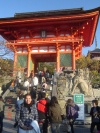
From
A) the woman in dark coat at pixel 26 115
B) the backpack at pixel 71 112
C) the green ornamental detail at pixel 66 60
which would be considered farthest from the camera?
the green ornamental detail at pixel 66 60

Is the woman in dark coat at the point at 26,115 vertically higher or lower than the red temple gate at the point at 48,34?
lower

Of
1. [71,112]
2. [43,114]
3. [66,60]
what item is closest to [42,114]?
[43,114]

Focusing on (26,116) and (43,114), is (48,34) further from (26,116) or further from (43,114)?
(26,116)

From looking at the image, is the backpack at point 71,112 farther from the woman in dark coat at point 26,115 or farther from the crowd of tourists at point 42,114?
the woman in dark coat at point 26,115

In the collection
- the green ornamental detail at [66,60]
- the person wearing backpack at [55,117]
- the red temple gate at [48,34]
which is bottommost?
the person wearing backpack at [55,117]

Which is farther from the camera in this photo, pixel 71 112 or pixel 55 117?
pixel 71 112

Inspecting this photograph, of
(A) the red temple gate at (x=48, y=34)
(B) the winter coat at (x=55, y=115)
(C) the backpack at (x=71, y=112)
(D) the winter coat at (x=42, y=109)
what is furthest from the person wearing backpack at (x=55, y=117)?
(A) the red temple gate at (x=48, y=34)

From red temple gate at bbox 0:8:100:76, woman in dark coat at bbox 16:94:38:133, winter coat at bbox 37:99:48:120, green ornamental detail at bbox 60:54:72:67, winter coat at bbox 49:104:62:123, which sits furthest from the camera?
green ornamental detail at bbox 60:54:72:67

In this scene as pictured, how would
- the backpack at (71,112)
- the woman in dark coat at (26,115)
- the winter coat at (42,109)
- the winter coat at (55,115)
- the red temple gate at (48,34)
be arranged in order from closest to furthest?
the woman in dark coat at (26,115) → the winter coat at (55,115) → the winter coat at (42,109) → the backpack at (71,112) → the red temple gate at (48,34)

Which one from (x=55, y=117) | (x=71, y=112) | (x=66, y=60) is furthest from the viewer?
(x=66, y=60)

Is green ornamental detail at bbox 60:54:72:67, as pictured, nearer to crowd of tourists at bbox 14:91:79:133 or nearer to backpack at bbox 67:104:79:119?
crowd of tourists at bbox 14:91:79:133

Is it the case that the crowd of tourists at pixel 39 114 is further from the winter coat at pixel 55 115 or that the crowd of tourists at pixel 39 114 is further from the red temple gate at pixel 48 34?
the red temple gate at pixel 48 34

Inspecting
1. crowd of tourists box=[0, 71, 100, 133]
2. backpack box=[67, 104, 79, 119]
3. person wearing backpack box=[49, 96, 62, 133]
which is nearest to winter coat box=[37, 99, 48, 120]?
crowd of tourists box=[0, 71, 100, 133]

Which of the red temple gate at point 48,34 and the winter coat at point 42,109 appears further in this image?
the red temple gate at point 48,34
